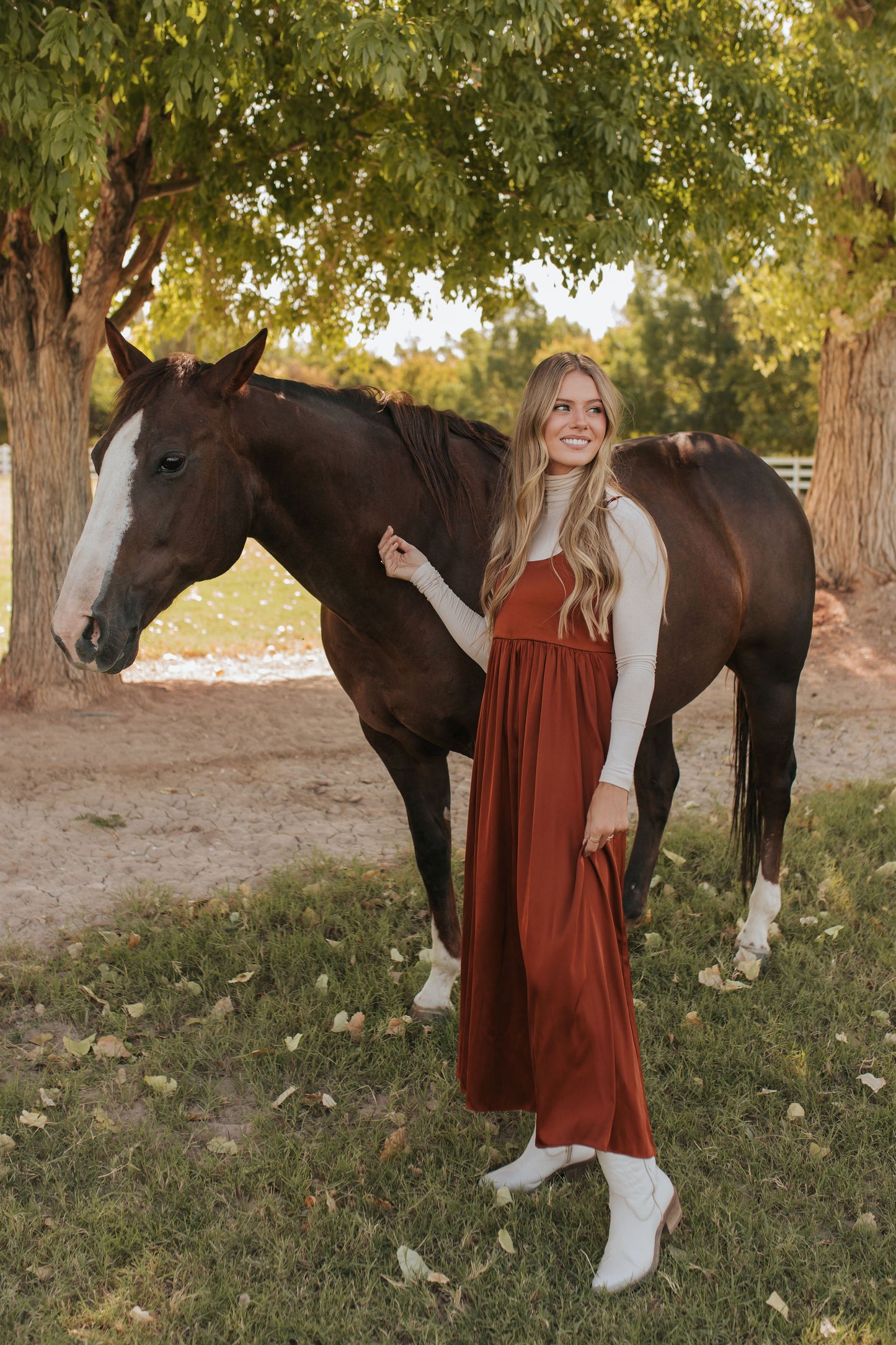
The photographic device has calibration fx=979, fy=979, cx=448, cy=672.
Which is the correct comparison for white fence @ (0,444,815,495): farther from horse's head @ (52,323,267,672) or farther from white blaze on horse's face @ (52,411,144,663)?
white blaze on horse's face @ (52,411,144,663)

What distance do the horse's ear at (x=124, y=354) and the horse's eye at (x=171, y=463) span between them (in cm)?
30

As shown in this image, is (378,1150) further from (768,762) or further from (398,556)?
(768,762)

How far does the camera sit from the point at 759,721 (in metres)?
3.99

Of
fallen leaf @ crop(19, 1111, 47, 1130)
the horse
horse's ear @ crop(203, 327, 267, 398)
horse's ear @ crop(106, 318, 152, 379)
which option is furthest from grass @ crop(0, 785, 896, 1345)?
horse's ear @ crop(106, 318, 152, 379)

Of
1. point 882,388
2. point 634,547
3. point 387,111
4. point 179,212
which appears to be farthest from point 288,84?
point 882,388

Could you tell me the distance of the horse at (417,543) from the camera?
2289mm

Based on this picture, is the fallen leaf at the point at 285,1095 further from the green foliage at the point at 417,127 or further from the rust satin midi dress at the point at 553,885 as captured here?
the green foliage at the point at 417,127

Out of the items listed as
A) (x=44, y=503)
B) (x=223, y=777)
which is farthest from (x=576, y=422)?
(x=44, y=503)

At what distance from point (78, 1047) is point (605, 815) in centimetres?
199

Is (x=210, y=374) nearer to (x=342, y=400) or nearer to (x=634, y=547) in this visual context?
(x=342, y=400)

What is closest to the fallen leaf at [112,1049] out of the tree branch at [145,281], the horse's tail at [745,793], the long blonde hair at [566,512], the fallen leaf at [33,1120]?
the fallen leaf at [33,1120]

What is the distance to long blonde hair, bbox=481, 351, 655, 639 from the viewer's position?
2.21 meters

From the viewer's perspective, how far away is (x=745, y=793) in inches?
165

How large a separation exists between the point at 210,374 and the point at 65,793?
12.9 feet
